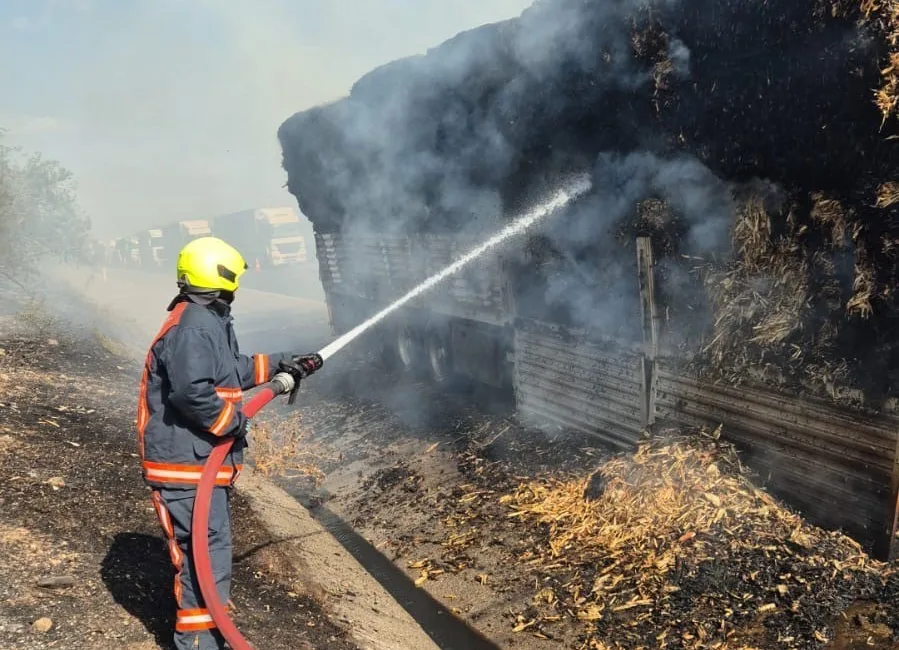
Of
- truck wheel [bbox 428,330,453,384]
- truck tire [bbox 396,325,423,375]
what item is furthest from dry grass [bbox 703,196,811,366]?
truck tire [bbox 396,325,423,375]

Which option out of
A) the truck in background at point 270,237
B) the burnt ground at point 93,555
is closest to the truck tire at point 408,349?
the burnt ground at point 93,555

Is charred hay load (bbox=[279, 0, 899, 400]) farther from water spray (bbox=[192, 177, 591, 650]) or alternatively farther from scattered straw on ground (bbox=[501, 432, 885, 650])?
water spray (bbox=[192, 177, 591, 650])

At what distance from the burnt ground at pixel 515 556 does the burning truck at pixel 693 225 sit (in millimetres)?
438

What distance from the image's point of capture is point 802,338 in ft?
13.6

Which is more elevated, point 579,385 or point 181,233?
point 181,233

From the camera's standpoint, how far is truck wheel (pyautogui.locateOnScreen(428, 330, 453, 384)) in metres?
9.27

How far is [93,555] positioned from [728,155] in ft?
16.7

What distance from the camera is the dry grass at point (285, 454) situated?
7.19 meters

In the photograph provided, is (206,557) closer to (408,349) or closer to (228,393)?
(228,393)

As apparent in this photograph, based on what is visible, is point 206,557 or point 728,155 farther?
point 728,155

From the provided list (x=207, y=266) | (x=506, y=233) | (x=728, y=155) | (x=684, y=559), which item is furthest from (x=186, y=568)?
(x=506, y=233)

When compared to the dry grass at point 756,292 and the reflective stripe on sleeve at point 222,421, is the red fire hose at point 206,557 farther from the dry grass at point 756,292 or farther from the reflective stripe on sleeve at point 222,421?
the dry grass at point 756,292

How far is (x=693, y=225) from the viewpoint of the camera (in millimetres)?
4910

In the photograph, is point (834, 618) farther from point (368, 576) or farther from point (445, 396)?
point (445, 396)
